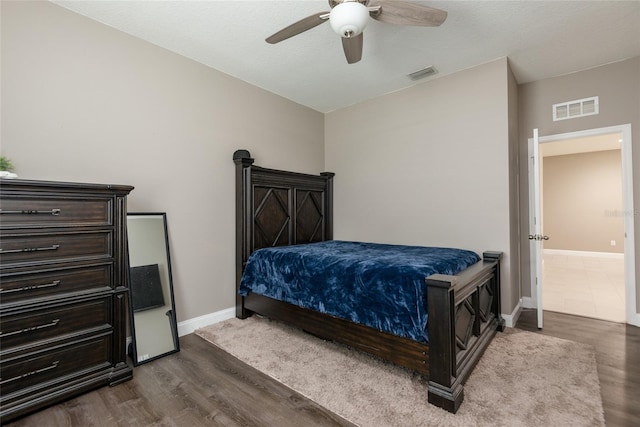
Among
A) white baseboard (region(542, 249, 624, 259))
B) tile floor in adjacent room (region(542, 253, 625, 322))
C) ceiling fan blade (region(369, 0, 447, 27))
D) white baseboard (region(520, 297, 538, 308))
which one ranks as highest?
ceiling fan blade (region(369, 0, 447, 27))

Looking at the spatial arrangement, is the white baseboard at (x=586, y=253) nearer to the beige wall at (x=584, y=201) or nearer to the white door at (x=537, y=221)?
the beige wall at (x=584, y=201)

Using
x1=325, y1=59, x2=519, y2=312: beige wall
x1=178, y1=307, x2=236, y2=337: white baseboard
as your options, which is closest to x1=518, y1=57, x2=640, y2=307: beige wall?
x1=325, y1=59, x2=519, y2=312: beige wall

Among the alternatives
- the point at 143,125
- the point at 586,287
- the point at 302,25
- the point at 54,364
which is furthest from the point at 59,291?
the point at 586,287

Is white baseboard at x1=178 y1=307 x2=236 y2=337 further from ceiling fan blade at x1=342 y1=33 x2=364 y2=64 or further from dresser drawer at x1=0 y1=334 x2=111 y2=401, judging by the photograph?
ceiling fan blade at x1=342 y1=33 x2=364 y2=64

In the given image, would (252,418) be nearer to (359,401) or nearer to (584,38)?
(359,401)

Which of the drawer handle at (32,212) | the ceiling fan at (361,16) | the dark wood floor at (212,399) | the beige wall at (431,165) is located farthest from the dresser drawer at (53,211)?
the beige wall at (431,165)

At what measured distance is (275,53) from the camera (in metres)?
3.02

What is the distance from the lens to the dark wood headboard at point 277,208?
3.43 meters

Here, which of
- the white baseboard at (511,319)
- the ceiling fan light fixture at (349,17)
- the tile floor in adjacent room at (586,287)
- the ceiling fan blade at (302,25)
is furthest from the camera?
the tile floor in adjacent room at (586,287)

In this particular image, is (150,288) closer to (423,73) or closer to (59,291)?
(59,291)

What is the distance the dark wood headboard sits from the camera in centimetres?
343

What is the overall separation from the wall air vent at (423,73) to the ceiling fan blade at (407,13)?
4.83ft

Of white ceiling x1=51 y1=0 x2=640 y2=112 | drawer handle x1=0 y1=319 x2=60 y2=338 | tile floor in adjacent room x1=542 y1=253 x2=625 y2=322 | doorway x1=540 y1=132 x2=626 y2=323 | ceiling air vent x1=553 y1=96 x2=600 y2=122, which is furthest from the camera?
doorway x1=540 y1=132 x2=626 y2=323

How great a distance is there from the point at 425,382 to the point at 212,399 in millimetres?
1478
